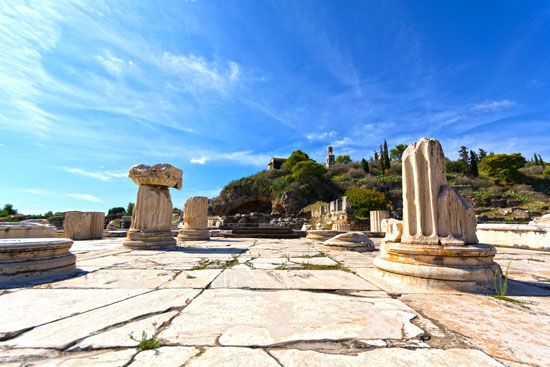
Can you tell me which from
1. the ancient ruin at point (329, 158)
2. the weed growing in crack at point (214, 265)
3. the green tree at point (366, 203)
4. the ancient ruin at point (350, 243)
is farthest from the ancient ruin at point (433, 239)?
the ancient ruin at point (329, 158)

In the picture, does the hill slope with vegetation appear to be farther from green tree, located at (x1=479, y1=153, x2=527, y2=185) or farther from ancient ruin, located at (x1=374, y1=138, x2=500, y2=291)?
ancient ruin, located at (x1=374, y1=138, x2=500, y2=291)

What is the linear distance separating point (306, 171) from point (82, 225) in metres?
26.6

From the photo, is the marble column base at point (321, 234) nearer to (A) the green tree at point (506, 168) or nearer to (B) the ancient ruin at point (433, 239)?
(B) the ancient ruin at point (433, 239)

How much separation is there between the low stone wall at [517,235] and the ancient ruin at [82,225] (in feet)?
45.7

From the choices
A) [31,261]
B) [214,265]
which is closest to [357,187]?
[214,265]

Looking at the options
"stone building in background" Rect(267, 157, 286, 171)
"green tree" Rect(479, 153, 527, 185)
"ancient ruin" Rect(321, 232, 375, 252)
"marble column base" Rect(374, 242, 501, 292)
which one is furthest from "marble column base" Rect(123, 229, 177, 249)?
"green tree" Rect(479, 153, 527, 185)

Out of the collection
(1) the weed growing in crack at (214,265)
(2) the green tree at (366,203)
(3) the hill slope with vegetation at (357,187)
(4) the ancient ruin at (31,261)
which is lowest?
(1) the weed growing in crack at (214,265)

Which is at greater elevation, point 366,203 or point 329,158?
point 329,158

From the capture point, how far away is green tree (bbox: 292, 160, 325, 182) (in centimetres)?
3275

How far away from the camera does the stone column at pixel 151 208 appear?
6086 mm

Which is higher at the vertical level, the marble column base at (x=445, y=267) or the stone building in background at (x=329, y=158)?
the stone building in background at (x=329, y=158)

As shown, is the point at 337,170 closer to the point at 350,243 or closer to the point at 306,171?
the point at 306,171

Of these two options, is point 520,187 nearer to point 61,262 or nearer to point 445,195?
point 445,195

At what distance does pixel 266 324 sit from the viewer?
1.68 metres
